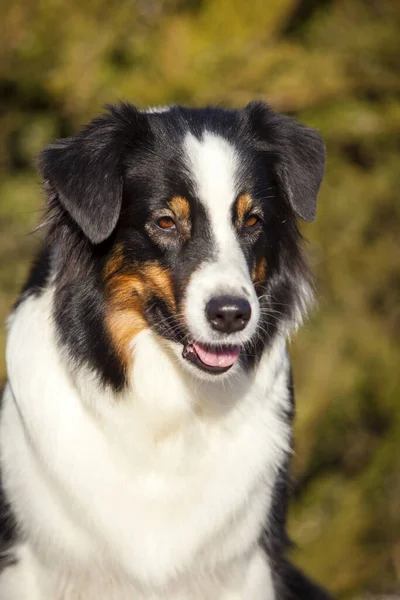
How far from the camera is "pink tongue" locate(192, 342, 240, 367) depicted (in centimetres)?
314

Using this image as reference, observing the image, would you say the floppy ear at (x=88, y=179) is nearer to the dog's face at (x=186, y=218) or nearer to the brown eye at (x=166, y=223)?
the dog's face at (x=186, y=218)

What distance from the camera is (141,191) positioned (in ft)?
10.6

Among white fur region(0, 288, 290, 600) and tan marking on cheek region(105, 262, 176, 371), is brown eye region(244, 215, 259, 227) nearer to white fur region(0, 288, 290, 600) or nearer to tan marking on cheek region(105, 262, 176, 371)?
tan marking on cheek region(105, 262, 176, 371)

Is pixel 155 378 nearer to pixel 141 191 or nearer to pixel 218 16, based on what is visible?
pixel 141 191

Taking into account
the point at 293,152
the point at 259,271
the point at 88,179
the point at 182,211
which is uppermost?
the point at 88,179

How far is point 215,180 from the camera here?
3102 millimetres

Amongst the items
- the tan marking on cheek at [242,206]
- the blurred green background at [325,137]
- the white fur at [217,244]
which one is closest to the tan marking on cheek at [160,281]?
the white fur at [217,244]

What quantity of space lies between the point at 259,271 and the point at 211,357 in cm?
→ 42

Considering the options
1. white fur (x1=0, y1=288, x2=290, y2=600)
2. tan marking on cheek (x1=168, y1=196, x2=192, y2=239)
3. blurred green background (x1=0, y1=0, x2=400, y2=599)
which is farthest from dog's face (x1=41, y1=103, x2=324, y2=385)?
blurred green background (x1=0, y1=0, x2=400, y2=599)

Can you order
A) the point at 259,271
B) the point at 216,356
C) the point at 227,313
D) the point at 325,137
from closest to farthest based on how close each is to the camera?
1. the point at 227,313
2. the point at 216,356
3. the point at 259,271
4. the point at 325,137

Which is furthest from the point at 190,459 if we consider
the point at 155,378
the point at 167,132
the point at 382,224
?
the point at 382,224

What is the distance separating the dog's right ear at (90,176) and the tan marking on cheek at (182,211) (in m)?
0.20

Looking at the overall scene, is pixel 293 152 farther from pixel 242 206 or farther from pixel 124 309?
pixel 124 309

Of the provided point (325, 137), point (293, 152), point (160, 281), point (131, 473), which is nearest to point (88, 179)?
point (160, 281)
